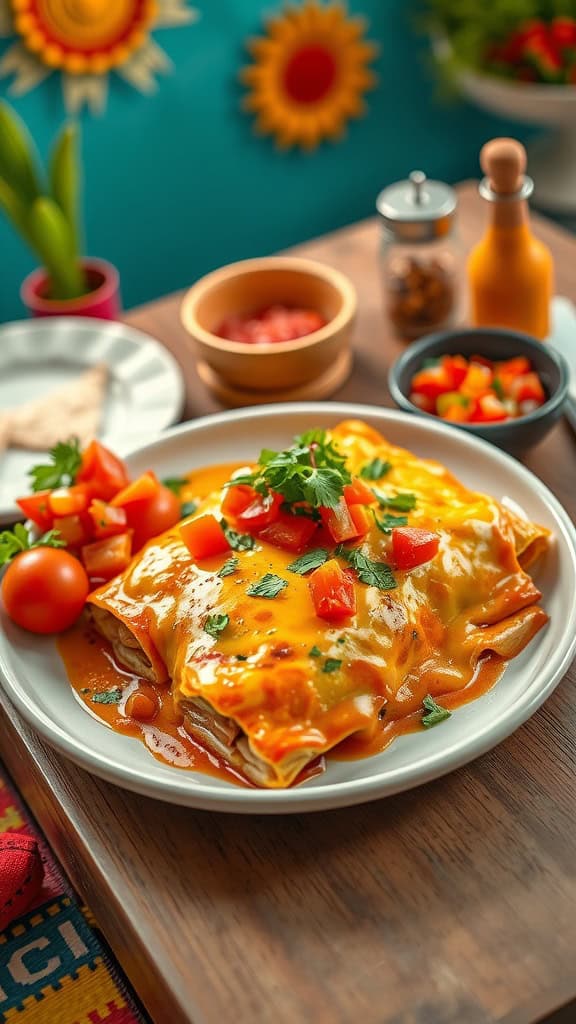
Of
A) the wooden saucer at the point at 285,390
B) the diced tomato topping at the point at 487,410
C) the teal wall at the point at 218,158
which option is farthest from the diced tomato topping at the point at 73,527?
the teal wall at the point at 218,158

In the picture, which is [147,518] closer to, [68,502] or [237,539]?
[68,502]

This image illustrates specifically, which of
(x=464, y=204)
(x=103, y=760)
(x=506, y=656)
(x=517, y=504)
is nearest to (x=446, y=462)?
(x=517, y=504)

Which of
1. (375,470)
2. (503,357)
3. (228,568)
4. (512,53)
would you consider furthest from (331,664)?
(512,53)

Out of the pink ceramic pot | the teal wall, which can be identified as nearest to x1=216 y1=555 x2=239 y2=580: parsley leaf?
the pink ceramic pot

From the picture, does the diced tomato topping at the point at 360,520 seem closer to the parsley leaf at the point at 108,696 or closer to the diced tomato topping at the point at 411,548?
the diced tomato topping at the point at 411,548

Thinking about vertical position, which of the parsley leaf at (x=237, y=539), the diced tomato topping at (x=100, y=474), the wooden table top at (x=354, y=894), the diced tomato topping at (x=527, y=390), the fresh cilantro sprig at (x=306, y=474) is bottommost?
the wooden table top at (x=354, y=894)

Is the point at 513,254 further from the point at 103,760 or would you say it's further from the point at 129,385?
the point at 103,760

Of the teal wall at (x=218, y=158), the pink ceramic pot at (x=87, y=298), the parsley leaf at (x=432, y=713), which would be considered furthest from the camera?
the teal wall at (x=218, y=158)
